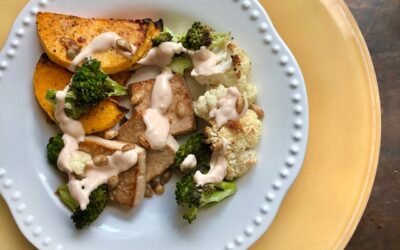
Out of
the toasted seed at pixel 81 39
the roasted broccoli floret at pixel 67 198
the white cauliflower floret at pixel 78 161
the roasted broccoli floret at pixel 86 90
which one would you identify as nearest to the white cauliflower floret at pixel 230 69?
the roasted broccoli floret at pixel 86 90

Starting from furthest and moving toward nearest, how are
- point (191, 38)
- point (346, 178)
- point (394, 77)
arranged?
1. point (394, 77)
2. point (346, 178)
3. point (191, 38)

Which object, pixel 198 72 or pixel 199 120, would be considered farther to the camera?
pixel 199 120

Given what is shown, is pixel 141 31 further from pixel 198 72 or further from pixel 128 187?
pixel 128 187

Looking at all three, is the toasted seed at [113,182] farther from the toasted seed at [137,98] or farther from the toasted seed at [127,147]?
the toasted seed at [137,98]

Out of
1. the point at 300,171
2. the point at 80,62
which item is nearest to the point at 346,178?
the point at 300,171

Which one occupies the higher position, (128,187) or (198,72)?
(198,72)
